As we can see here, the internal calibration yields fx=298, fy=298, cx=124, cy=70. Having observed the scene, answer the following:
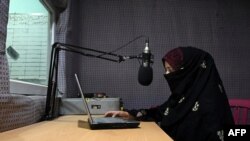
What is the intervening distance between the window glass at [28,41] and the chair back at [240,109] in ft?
4.68

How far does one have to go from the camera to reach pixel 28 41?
1.93m

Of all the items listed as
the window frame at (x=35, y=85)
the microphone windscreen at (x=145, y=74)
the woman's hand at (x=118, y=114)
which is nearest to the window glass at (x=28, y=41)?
the window frame at (x=35, y=85)

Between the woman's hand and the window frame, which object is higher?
the window frame

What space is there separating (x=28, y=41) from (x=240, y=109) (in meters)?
1.67

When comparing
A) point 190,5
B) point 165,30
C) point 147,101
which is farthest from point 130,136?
point 190,5

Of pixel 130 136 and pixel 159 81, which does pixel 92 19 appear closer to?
pixel 159 81

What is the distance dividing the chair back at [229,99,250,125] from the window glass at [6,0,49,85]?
4.68 ft

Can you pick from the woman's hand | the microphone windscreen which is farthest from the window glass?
the microphone windscreen

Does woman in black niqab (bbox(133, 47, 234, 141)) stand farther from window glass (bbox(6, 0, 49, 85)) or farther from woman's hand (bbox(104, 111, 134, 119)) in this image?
window glass (bbox(6, 0, 49, 85))

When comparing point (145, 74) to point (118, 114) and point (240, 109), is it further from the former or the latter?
point (240, 109)

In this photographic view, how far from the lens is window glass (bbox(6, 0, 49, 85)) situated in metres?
1.67

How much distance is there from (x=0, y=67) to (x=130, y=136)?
1.70ft

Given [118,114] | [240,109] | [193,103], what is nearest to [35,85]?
[118,114]

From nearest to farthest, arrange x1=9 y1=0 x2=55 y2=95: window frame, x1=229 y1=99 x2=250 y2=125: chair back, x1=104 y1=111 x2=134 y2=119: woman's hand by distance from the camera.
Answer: x1=9 y1=0 x2=55 y2=95: window frame, x1=104 y1=111 x2=134 y2=119: woman's hand, x1=229 y1=99 x2=250 y2=125: chair back
